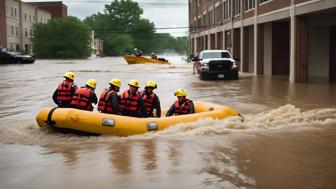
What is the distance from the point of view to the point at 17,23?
77562 mm

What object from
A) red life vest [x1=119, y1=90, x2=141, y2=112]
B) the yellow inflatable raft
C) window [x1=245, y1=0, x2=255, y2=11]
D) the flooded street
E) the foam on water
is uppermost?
window [x1=245, y1=0, x2=255, y2=11]

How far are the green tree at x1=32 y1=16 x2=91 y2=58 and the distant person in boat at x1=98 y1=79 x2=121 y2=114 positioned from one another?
75.0m

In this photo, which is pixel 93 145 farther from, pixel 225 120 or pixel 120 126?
pixel 225 120

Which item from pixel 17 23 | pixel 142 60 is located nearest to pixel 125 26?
pixel 17 23

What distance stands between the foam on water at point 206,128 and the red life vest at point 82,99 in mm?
787

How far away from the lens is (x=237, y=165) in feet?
27.6

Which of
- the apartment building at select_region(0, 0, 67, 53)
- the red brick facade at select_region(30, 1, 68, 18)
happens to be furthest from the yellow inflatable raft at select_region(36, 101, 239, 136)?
the red brick facade at select_region(30, 1, 68, 18)

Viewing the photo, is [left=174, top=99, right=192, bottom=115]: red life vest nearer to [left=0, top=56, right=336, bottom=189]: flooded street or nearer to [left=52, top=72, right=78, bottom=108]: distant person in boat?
[left=0, top=56, right=336, bottom=189]: flooded street

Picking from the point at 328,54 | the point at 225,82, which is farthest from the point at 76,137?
the point at 328,54

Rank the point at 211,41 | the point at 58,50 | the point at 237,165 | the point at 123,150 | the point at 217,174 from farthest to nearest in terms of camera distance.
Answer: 1. the point at 58,50
2. the point at 211,41
3. the point at 123,150
4. the point at 237,165
5. the point at 217,174

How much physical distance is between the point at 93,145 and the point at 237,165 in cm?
315

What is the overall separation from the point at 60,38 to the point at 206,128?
7688 cm

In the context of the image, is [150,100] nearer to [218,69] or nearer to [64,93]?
[64,93]

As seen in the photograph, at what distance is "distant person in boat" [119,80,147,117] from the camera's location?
1141 centimetres
